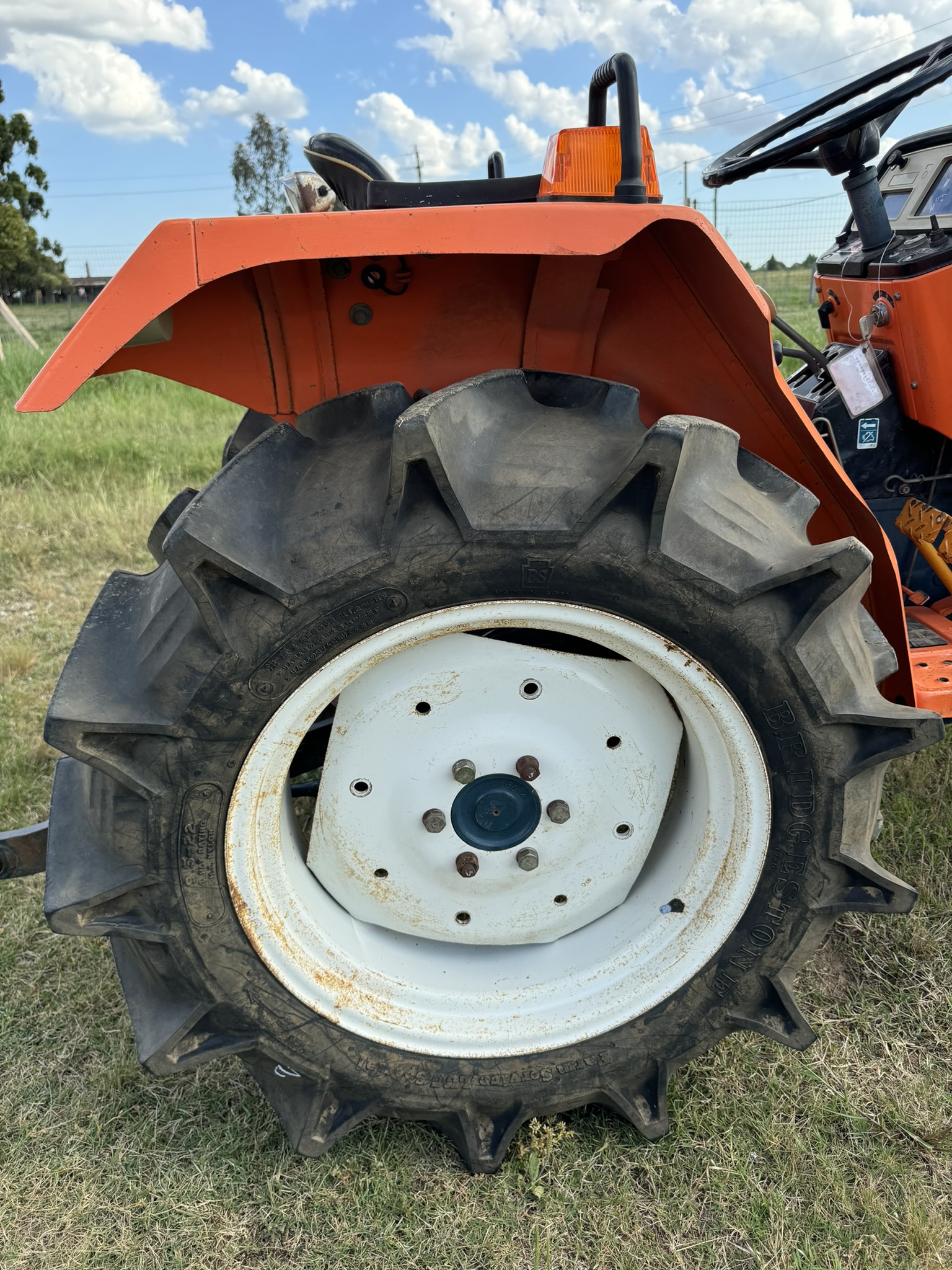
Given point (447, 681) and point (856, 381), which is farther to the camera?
point (856, 381)

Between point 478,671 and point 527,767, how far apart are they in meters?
0.18

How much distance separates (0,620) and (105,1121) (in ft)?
8.39

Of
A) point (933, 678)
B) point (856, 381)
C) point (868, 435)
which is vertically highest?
point (856, 381)

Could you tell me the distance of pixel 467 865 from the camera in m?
1.52

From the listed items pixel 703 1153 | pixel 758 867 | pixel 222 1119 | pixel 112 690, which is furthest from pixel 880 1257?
pixel 112 690

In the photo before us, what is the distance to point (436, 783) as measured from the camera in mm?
1521

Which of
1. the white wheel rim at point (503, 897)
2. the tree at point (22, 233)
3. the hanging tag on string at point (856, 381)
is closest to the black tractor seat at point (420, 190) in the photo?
the white wheel rim at point (503, 897)

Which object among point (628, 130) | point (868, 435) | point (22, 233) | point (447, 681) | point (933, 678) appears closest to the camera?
point (628, 130)

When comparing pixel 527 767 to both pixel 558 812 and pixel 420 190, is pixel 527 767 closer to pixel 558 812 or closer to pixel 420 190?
pixel 558 812

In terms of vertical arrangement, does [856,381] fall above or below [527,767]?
above

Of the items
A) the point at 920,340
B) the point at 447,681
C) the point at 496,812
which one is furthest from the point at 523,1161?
the point at 920,340

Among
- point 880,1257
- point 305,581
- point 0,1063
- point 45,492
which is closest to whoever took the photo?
point 305,581

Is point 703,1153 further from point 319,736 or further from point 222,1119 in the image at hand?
point 319,736

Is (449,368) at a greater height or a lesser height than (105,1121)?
greater
